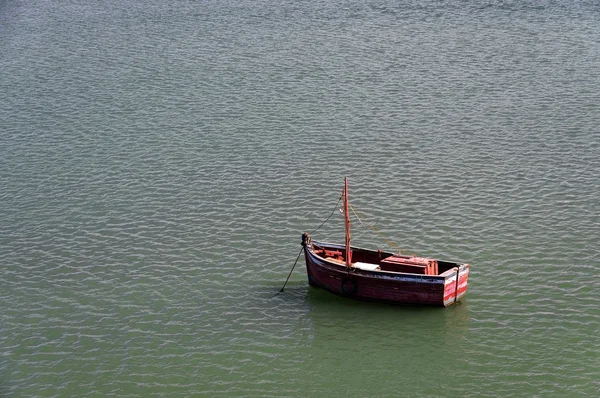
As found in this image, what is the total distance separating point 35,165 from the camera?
81.6 m

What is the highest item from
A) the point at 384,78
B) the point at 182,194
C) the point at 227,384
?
the point at 384,78

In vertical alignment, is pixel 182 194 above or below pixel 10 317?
above

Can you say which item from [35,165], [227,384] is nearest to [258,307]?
[227,384]

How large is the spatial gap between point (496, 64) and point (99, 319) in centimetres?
5740

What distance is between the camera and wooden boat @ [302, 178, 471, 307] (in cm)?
5719

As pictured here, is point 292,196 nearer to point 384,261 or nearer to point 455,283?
point 384,261

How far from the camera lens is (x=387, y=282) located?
190 feet

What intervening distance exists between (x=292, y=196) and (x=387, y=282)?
58.2 feet

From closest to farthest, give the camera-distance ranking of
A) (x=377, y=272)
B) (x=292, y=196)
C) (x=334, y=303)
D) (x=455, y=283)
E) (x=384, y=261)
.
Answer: (x=455, y=283)
(x=377, y=272)
(x=384, y=261)
(x=334, y=303)
(x=292, y=196)

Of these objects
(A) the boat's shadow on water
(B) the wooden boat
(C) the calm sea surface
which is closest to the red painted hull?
(B) the wooden boat

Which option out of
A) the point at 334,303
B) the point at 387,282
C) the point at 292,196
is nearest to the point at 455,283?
the point at 387,282

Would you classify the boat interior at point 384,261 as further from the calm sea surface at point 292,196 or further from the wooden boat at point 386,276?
the calm sea surface at point 292,196

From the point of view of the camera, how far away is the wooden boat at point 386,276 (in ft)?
188

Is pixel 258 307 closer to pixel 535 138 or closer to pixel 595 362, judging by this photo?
pixel 595 362
